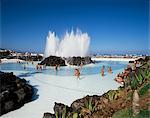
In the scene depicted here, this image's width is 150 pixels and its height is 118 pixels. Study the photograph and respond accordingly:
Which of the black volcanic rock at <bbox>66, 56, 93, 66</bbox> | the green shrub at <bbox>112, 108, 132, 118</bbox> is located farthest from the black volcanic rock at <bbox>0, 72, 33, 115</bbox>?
the black volcanic rock at <bbox>66, 56, 93, 66</bbox>

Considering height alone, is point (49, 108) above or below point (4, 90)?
below

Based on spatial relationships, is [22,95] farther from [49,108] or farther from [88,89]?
[88,89]

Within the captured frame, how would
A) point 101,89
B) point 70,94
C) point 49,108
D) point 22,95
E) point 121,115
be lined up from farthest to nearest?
point 101,89 < point 70,94 < point 22,95 < point 49,108 < point 121,115

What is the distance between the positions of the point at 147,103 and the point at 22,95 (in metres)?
7.39

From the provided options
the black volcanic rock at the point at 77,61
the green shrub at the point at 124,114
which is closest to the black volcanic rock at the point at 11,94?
the green shrub at the point at 124,114

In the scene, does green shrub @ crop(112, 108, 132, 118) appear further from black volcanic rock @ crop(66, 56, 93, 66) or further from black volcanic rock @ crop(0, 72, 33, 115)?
black volcanic rock @ crop(66, 56, 93, 66)

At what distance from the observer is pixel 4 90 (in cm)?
1305

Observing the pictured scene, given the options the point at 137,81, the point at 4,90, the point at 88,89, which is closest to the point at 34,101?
the point at 4,90

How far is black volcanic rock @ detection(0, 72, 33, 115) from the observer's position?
12.3 m

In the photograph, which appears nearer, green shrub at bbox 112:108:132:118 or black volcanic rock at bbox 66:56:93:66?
green shrub at bbox 112:108:132:118

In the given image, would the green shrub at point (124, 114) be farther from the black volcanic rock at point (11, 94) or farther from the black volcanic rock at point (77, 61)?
the black volcanic rock at point (77, 61)

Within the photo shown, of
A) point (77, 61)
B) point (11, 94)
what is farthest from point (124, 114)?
point (77, 61)

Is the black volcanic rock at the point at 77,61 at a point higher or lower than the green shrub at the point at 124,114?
higher

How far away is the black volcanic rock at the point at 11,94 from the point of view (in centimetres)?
1229
